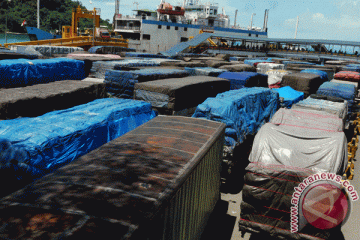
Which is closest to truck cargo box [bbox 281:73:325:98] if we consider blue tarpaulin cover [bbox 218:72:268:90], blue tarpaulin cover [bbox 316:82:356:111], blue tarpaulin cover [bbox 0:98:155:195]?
blue tarpaulin cover [bbox 316:82:356:111]

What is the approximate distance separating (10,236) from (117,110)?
6087 millimetres

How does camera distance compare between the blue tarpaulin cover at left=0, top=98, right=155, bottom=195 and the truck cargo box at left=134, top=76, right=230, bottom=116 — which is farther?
the truck cargo box at left=134, top=76, right=230, bottom=116

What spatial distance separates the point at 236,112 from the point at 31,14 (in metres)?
90.5

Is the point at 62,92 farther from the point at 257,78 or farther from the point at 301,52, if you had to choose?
the point at 301,52

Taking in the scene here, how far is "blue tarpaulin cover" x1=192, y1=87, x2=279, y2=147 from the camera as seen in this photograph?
966 centimetres

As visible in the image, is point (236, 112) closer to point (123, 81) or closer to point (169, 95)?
point (169, 95)

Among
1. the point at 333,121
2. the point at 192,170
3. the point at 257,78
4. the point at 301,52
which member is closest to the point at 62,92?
the point at 192,170

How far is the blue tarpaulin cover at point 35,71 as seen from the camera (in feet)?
36.1

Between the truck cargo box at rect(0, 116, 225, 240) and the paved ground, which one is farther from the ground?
the truck cargo box at rect(0, 116, 225, 240)

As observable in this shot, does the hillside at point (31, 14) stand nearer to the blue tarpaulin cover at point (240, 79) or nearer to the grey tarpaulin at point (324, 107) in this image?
the blue tarpaulin cover at point (240, 79)

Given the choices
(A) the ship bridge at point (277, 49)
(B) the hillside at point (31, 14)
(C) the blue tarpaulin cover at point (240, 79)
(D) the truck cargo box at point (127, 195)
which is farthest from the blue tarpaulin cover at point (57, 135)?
(B) the hillside at point (31, 14)

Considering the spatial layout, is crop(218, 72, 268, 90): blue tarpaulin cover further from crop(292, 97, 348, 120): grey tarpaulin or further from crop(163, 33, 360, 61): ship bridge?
crop(163, 33, 360, 61): ship bridge

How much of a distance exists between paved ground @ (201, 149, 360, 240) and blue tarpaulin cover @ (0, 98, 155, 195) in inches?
151

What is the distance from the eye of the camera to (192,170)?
215 inches
